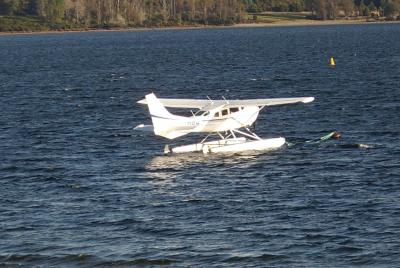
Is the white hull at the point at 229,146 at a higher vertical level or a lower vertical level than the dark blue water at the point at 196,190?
higher

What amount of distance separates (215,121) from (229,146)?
1736 mm

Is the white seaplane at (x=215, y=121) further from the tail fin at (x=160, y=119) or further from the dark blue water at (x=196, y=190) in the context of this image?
the dark blue water at (x=196, y=190)

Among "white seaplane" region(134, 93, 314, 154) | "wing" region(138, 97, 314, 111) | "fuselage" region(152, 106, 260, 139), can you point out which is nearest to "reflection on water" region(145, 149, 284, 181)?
"white seaplane" region(134, 93, 314, 154)

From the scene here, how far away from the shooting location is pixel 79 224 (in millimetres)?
38312

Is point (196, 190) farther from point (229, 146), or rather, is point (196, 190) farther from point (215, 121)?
point (229, 146)

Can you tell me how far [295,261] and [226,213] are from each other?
22.5 feet

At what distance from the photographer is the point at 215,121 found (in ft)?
171

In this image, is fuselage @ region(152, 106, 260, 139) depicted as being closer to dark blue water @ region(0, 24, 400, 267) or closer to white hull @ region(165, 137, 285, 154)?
white hull @ region(165, 137, 285, 154)

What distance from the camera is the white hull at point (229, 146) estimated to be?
53.0m

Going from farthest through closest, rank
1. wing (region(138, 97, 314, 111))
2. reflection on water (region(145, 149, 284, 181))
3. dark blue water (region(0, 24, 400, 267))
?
wing (region(138, 97, 314, 111)), reflection on water (region(145, 149, 284, 181)), dark blue water (region(0, 24, 400, 267))

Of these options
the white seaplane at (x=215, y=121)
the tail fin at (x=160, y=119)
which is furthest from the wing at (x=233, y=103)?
the tail fin at (x=160, y=119)

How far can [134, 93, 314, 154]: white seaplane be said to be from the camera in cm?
5088

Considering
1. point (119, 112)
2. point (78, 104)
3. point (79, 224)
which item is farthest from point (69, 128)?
point (79, 224)

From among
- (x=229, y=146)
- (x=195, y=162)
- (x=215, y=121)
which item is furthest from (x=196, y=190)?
(x=229, y=146)
